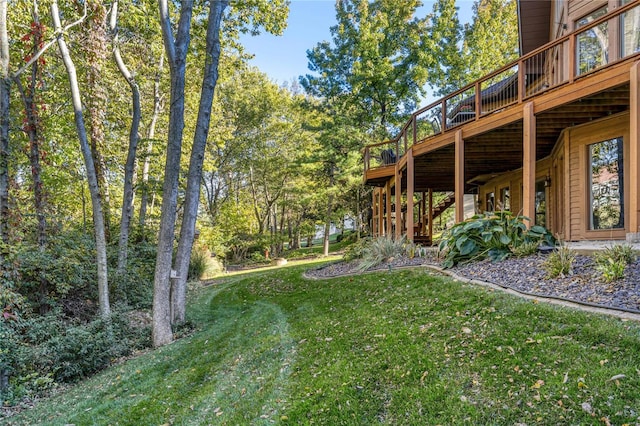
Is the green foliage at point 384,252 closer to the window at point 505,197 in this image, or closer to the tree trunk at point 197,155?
the tree trunk at point 197,155

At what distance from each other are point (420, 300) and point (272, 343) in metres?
2.17

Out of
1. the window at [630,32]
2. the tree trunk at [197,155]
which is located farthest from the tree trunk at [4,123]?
the window at [630,32]

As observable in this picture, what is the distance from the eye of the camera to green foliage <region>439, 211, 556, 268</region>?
5977 millimetres

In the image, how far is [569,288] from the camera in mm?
4047

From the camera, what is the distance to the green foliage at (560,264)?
4445mm

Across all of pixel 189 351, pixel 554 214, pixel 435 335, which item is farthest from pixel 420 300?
pixel 554 214

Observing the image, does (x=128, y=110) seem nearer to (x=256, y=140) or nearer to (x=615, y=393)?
(x=256, y=140)

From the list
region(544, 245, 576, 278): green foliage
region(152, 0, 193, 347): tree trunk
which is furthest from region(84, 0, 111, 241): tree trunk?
region(544, 245, 576, 278): green foliage

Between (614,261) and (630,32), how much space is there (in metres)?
5.35

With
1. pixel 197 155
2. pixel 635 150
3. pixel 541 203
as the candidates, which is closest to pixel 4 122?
pixel 197 155

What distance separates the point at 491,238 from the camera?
20.2 feet

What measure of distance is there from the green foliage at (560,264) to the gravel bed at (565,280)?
0.06 meters

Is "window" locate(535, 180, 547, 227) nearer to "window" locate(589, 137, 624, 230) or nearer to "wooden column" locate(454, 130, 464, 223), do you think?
"window" locate(589, 137, 624, 230)

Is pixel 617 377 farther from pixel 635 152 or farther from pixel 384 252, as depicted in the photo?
pixel 384 252
